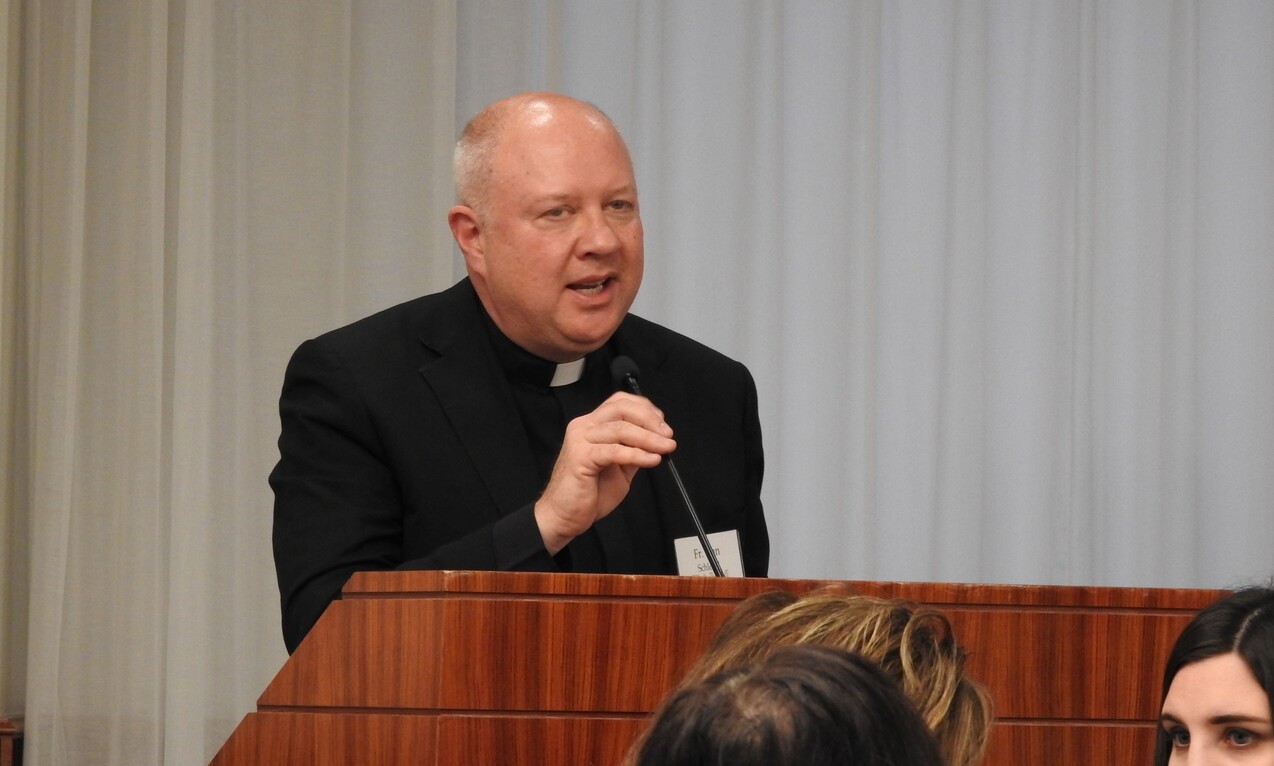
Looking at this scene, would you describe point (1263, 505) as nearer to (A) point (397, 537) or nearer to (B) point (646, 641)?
(A) point (397, 537)

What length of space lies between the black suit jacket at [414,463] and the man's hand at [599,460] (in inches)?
11.2

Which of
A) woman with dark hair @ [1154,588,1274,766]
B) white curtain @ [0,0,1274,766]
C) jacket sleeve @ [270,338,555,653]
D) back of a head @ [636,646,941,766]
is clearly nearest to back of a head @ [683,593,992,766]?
back of a head @ [636,646,941,766]

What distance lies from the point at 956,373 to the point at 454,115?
1.34 meters

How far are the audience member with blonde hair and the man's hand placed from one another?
0.55m

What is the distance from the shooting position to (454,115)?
356cm

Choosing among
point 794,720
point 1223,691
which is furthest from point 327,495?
point 794,720

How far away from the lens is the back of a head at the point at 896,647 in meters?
1.01

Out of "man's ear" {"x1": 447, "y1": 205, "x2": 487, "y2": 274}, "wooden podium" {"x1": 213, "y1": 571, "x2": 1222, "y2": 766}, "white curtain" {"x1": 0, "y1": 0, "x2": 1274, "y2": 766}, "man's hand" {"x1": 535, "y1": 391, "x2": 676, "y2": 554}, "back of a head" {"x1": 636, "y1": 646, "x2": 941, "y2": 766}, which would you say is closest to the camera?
"back of a head" {"x1": 636, "y1": 646, "x2": 941, "y2": 766}

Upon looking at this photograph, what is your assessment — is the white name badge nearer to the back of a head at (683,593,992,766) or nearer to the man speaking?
the man speaking

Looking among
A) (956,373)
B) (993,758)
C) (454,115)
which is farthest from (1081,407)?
(993,758)

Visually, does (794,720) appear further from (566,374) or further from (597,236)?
(566,374)

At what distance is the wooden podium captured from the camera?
1437 millimetres

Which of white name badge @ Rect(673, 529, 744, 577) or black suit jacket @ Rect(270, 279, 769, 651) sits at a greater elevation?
black suit jacket @ Rect(270, 279, 769, 651)

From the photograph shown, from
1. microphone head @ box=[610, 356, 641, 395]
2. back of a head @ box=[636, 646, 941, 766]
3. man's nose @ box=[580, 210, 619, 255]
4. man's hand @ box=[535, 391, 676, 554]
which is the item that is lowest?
back of a head @ box=[636, 646, 941, 766]
